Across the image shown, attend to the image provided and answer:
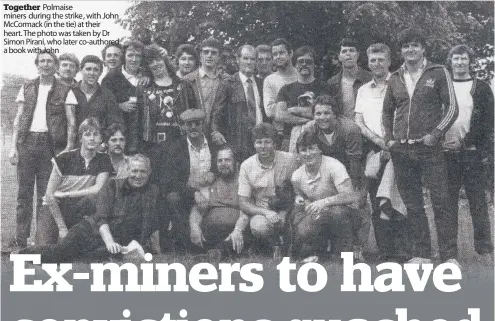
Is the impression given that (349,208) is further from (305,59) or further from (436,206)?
(305,59)

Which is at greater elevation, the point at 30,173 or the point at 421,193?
the point at 30,173

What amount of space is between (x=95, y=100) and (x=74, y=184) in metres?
0.77

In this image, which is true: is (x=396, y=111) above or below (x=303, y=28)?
below

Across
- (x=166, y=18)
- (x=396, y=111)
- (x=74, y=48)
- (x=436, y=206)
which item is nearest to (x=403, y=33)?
(x=396, y=111)

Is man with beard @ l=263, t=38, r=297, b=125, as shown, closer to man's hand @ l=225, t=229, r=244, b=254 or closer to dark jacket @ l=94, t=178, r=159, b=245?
man's hand @ l=225, t=229, r=244, b=254

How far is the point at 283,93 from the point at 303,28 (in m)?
0.61

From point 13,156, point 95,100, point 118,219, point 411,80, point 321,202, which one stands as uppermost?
point 411,80

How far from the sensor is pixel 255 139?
892 centimetres

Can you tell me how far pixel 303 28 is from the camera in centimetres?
897

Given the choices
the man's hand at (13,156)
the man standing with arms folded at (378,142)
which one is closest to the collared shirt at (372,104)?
the man standing with arms folded at (378,142)

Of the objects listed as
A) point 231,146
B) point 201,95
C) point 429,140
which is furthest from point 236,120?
point 429,140

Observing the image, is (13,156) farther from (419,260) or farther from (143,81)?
(419,260)

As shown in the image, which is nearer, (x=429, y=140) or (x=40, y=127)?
(x=429, y=140)

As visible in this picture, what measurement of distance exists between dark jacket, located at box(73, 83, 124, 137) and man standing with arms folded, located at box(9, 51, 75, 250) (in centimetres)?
8
